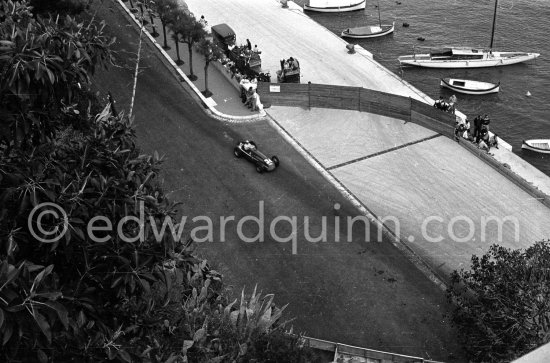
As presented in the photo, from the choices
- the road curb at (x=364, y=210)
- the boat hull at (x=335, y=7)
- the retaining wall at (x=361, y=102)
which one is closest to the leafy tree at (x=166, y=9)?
the retaining wall at (x=361, y=102)

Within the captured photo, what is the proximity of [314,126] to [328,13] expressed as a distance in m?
33.7

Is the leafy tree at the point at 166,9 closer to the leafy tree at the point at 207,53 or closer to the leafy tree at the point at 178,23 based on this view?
the leafy tree at the point at 178,23

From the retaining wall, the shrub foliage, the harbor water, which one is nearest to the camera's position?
the shrub foliage

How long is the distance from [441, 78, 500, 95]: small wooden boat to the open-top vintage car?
80.1 ft

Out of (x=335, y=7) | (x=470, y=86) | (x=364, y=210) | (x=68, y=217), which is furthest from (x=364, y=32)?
(x=68, y=217)

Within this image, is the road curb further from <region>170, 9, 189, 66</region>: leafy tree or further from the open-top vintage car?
<region>170, 9, 189, 66</region>: leafy tree

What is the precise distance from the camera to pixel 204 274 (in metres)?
23.2

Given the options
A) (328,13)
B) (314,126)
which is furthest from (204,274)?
(328,13)

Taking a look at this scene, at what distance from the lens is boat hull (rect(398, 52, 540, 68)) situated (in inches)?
2212

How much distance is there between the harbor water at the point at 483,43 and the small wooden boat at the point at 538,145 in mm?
385

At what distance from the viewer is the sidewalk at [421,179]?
3028 cm

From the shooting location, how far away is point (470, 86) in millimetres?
52094

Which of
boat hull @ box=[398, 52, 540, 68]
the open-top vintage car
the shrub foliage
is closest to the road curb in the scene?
the open-top vintage car

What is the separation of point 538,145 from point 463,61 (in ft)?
48.9
